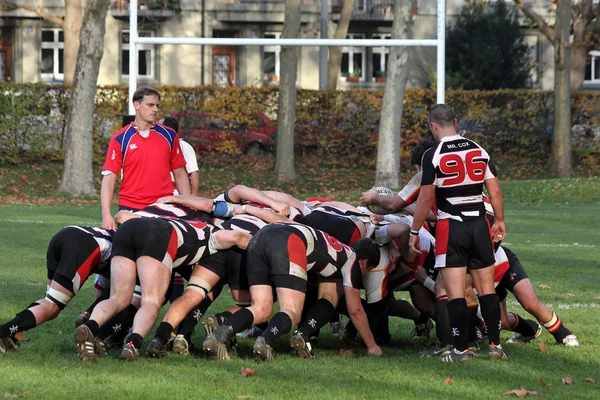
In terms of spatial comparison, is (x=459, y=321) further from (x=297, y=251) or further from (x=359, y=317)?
(x=297, y=251)

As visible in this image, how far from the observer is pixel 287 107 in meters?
29.3

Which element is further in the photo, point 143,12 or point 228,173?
point 143,12

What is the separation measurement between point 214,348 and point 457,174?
215 cm

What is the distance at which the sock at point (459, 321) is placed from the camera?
730 centimetres

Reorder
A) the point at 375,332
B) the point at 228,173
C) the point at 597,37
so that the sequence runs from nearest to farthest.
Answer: the point at 375,332 < the point at 228,173 < the point at 597,37

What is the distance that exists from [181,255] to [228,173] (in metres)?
22.5

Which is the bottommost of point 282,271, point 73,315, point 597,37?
point 73,315

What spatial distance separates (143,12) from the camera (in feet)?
138

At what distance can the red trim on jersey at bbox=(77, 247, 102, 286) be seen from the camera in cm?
757

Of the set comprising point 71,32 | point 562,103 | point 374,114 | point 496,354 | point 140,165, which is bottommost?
point 496,354

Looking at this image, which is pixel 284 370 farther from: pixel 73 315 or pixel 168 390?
pixel 73 315

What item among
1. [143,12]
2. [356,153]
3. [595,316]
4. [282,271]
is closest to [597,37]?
[356,153]

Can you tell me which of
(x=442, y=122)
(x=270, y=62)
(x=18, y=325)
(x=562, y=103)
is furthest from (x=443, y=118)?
(x=270, y=62)

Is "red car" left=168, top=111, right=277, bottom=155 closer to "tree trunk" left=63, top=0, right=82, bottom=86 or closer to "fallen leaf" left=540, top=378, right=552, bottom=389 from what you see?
"tree trunk" left=63, top=0, right=82, bottom=86
